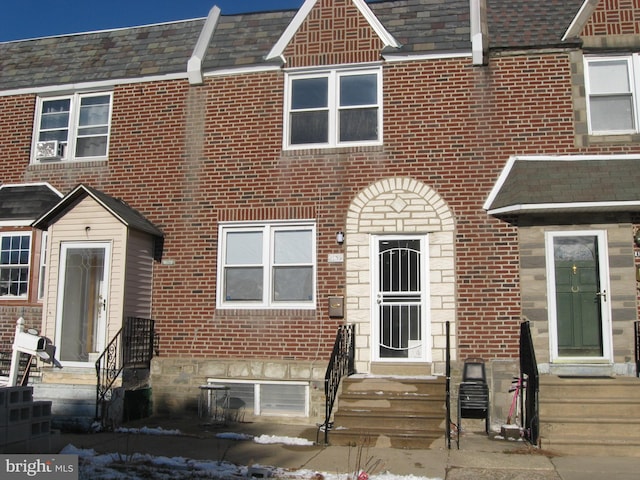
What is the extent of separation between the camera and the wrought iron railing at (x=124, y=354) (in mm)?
10531

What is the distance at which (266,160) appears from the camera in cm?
1191

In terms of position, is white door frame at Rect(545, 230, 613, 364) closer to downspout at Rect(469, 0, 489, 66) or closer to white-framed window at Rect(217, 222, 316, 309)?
downspout at Rect(469, 0, 489, 66)

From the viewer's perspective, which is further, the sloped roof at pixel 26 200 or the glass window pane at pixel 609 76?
the sloped roof at pixel 26 200

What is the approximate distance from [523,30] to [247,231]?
Answer: 612 cm

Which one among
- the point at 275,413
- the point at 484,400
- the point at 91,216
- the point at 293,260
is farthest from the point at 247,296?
the point at 484,400

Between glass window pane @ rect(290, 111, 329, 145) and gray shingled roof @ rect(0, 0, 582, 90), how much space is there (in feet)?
4.45

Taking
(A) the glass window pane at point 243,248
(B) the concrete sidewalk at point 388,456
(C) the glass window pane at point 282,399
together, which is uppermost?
(A) the glass window pane at point 243,248

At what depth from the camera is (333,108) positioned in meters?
11.9

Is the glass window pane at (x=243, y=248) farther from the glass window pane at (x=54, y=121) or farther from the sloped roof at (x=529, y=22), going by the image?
the sloped roof at (x=529, y=22)

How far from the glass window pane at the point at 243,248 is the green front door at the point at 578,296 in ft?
16.6

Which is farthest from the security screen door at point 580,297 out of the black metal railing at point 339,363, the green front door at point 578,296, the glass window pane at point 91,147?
the glass window pane at point 91,147

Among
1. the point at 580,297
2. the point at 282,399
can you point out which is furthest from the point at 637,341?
the point at 282,399

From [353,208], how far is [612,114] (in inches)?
184

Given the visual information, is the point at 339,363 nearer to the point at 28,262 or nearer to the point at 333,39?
the point at 333,39
